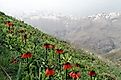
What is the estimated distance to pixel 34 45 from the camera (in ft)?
52.7

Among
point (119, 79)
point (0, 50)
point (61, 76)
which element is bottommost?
point (119, 79)

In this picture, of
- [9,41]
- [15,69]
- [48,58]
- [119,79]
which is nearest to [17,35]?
[9,41]

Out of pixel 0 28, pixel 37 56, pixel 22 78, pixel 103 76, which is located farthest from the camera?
pixel 0 28

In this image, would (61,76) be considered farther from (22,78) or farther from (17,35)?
(17,35)

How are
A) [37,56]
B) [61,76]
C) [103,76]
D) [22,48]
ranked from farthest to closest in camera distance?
1. [103,76]
2. [22,48]
3. [37,56]
4. [61,76]

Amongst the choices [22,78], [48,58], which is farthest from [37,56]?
[22,78]

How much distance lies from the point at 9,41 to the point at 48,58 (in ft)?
6.37

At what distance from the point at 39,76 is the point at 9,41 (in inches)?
183

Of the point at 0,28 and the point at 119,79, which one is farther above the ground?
the point at 0,28

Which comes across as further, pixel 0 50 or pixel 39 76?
Answer: pixel 0 50

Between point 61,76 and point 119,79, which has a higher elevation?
point 61,76

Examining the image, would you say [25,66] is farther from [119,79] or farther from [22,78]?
[119,79]

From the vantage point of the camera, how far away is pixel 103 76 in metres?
15.6

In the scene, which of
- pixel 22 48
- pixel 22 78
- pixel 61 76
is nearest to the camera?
pixel 22 78
